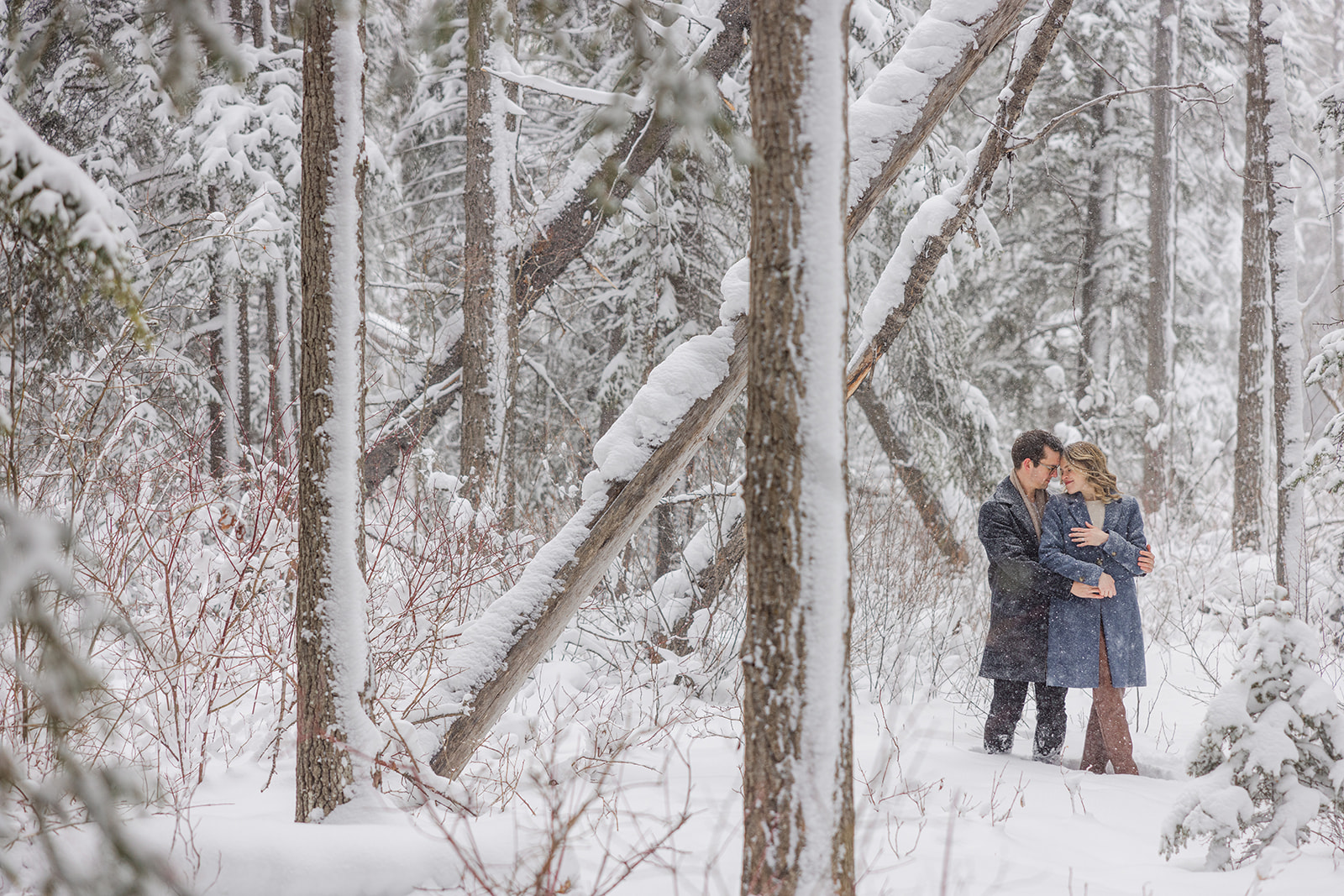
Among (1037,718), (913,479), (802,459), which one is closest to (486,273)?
(913,479)

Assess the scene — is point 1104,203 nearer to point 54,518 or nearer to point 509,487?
point 509,487

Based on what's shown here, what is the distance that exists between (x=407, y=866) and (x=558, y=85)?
429cm

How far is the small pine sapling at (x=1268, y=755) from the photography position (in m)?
2.93

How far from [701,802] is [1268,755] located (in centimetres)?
222

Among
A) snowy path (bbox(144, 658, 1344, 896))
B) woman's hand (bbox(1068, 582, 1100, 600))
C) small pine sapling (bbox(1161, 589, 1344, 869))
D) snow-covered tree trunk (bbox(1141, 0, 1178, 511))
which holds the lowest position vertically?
snowy path (bbox(144, 658, 1344, 896))

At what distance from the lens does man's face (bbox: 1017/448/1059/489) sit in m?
4.73

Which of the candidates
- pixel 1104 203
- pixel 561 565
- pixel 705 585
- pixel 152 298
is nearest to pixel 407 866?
pixel 561 565

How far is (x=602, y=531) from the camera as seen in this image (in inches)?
154

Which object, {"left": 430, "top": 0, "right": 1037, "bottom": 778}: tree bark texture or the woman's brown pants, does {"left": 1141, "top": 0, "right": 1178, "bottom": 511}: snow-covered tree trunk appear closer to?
the woman's brown pants

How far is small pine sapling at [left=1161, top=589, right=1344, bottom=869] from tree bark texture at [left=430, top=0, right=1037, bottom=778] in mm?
2309

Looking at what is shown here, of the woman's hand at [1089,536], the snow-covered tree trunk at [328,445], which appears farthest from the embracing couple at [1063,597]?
the snow-covered tree trunk at [328,445]

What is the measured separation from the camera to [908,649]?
7203 mm

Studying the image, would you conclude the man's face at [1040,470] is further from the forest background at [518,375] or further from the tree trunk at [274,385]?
the tree trunk at [274,385]

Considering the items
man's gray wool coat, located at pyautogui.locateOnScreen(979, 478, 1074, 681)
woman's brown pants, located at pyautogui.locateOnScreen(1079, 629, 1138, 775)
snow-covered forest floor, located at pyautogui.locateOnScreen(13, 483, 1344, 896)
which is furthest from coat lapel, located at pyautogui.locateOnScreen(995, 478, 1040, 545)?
snow-covered forest floor, located at pyautogui.locateOnScreen(13, 483, 1344, 896)
